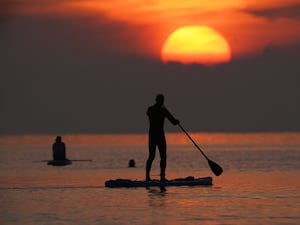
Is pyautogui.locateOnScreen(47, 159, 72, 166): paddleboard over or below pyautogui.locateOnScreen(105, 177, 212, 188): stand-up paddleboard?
over

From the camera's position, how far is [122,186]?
27.3m

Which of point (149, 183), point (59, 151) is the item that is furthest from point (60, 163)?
point (149, 183)

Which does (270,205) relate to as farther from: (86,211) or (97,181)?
(97,181)

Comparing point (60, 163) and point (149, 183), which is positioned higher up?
point (60, 163)

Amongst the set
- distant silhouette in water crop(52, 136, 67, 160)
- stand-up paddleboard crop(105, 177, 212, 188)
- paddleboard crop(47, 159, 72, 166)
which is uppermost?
distant silhouette in water crop(52, 136, 67, 160)

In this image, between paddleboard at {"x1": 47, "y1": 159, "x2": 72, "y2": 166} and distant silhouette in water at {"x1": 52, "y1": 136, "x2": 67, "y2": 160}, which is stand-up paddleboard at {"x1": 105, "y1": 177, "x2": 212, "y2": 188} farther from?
paddleboard at {"x1": 47, "y1": 159, "x2": 72, "y2": 166}

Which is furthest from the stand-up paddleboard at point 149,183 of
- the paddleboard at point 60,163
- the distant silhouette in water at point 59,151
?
the paddleboard at point 60,163

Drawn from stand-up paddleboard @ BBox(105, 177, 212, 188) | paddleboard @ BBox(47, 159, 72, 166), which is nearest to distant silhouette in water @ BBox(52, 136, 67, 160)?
paddleboard @ BBox(47, 159, 72, 166)

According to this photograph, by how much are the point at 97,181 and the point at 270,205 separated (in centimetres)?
1143

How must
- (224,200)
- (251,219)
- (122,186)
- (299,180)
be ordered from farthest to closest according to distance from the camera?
(299,180)
(122,186)
(224,200)
(251,219)

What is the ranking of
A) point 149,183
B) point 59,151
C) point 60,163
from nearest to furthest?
point 149,183 → point 59,151 → point 60,163

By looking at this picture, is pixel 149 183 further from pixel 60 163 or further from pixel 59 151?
pixel 60 163

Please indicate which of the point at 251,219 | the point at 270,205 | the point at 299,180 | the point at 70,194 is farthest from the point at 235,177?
the point at 251,219

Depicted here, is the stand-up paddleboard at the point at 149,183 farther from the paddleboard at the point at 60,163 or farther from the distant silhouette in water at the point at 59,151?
the paddleboard at the point at 60,163
